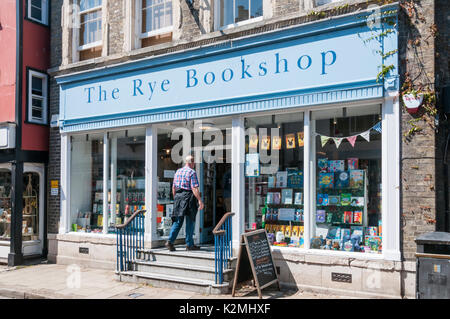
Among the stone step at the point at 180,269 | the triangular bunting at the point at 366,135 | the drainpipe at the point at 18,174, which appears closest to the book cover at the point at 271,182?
the stone step at the point at 180,269

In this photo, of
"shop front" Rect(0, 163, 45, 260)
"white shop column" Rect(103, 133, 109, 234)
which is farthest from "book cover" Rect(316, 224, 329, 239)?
"shop front" Rect(0, 163, 45, 260)

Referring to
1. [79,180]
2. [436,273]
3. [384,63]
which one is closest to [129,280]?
[79,180]

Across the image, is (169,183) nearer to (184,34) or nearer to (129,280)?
(129,280)

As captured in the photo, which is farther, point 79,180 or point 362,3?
point 79,180

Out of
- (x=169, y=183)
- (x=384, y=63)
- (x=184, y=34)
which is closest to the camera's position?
(x=384, y=63)

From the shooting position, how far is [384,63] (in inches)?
260

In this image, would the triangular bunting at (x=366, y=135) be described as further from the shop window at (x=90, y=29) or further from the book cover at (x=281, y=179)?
the shop window at (x=90, y=29)

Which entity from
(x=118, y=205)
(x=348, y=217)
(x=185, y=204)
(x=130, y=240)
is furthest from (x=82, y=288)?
(x=348, y=217)

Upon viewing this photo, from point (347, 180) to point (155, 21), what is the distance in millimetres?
5556

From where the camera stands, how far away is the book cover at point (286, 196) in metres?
7.80

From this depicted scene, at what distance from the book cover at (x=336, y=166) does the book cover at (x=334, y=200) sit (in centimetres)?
44

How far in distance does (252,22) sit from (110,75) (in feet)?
11.5

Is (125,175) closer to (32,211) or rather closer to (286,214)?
(32,211)

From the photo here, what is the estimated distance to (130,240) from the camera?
863 cm
